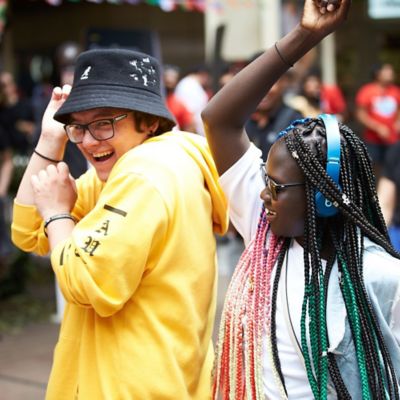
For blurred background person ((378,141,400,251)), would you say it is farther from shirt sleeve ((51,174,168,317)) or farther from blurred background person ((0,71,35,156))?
blurred background person ((0,71,35,156))

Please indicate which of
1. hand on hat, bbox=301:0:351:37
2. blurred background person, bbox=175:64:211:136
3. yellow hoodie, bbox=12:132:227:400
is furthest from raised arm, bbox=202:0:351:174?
blurred background person, bbox=175:64:211:136

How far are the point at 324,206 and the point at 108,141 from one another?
2.33 feet

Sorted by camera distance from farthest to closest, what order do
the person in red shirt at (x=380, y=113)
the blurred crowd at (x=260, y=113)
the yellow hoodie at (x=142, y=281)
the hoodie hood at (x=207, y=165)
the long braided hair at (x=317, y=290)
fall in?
the person in red shirt at (x=380, y=113), the blurred crowd at (x=260, y=113), the hoodie hood at (x=207, y=165), the yellow hoodie at (x=142, y=281), the long braided hair at (x=317, y=290)

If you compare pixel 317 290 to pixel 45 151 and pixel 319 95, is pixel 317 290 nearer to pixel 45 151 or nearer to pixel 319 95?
pixel 45 151

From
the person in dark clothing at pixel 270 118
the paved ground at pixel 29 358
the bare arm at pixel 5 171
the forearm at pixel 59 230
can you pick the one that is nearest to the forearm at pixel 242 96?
the forearm at pixel 59 230

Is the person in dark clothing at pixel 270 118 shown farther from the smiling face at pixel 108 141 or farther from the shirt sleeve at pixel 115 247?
the shirt sleeve at pixel 115 247

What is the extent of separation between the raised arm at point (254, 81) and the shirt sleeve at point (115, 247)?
0.97ft

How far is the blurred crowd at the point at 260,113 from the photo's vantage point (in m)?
5.80

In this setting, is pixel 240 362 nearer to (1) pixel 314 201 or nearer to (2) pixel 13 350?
(1) pixel 314 201

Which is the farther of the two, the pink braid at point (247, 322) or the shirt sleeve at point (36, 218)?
the shirt sleeve at point (36, 218)

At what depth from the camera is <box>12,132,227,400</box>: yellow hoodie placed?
2525mm

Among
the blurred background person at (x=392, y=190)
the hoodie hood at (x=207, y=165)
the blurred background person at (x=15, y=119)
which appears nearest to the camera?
the hoodie hood at (x=207, y=165)

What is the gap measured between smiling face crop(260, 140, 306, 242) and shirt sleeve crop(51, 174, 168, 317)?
→ 0.31 metres

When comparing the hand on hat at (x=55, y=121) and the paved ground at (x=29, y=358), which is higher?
the hand on hat at (x=55, y=121)
